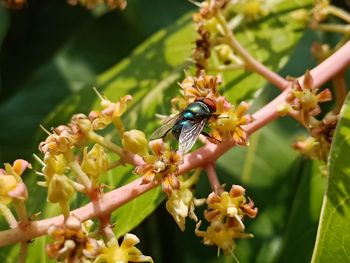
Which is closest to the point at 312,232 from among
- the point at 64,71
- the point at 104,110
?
the point at 104,110

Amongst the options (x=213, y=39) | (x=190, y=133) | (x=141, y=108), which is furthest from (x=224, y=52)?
(x=190, y=133)

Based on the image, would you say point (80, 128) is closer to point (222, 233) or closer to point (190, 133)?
point (190, 133)

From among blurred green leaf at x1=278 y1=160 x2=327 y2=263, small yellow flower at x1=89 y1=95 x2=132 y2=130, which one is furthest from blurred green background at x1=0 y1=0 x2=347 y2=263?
small yellow flower at x1=89 y1=95 x2=132 y2=130

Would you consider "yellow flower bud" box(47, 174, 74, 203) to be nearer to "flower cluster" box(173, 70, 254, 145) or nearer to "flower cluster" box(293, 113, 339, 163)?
"flower cluster" box(173, 70, 254, 145)

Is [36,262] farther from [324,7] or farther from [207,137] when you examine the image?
[324,7]

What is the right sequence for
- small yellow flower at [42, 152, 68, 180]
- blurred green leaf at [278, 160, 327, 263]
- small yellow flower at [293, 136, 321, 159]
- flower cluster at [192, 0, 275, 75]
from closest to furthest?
small yellow flower at [42, 152, 68, 180] → small yellow flower at [293, 136, 321, 159] → flower cluster at [192, 0, 275, 75] → blurred green leaf at [278, 160, 327, 263]

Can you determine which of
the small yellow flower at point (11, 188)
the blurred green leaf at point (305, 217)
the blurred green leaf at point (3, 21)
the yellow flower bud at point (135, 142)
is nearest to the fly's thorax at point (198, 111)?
the yellow flower bud at point (135, 142)
